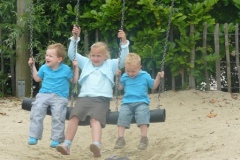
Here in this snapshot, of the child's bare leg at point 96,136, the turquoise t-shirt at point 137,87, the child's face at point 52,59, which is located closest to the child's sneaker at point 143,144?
the turquoise t-shirt at point 137,87

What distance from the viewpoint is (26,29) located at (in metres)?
12.0

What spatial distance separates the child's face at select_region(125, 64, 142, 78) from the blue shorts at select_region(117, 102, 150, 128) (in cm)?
35

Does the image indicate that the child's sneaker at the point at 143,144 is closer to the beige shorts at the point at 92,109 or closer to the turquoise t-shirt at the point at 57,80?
the beige shorts at the point at 92,109

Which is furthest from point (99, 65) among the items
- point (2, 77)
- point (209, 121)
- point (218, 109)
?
point (2, 77)

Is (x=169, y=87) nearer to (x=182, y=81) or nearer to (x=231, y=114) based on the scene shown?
(x=182, y=81)

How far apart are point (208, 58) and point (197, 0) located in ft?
3.62

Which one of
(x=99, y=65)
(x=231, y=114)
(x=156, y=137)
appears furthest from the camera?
(x=231, y=114)

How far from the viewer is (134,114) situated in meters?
7.87

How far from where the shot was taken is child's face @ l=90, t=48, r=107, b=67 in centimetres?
787

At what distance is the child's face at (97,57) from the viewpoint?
787 cm

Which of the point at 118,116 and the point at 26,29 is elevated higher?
the point at 26,29

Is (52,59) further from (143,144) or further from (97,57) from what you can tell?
(143,144)

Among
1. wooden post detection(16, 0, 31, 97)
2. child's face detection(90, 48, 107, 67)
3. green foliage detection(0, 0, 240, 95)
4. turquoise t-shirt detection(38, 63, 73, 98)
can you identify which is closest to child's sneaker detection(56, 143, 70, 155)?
turquoise t-shirt detection(38, 63, 73, 98)

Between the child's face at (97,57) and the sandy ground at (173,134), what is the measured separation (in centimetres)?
114
